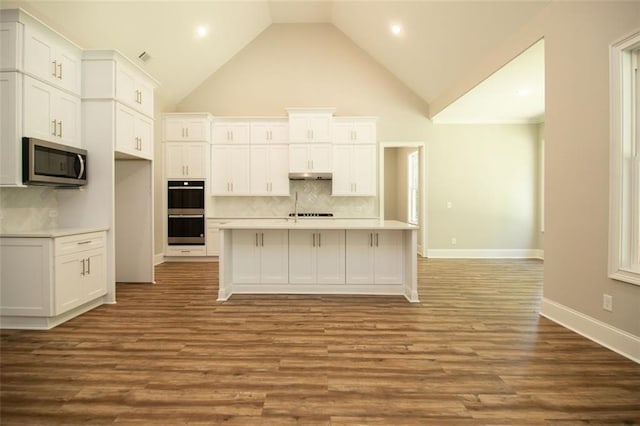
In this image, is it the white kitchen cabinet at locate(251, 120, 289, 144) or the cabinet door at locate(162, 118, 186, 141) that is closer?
the cabinet door at locate(162, 118, 186, 141)

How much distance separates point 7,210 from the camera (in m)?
3.21

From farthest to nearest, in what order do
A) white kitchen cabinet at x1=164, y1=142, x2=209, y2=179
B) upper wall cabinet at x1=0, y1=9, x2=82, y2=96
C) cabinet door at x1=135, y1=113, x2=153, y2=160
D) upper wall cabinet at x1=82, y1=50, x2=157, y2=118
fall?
white kitchen cabinet at x1=164, y1=142, x2=209, y2=179 → cabinet door at x1=135, y1=113, x2=153, y2=160 → upper wall cabinet at x1=82, y1=50, x2=157, y2=118 → upper wall cabinet at x1=0, y1=9, x2=82, y2=96

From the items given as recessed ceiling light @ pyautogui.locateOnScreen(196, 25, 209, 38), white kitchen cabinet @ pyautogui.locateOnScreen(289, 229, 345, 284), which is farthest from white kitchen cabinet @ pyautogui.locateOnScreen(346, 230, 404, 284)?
recessed ceiling light @ pyautogui.locateOnScreen(196, 25, 209, 38)

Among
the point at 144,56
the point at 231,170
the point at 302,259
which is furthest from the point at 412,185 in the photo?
the point at 144,56

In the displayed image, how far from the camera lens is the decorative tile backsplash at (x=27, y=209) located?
3.20 meters

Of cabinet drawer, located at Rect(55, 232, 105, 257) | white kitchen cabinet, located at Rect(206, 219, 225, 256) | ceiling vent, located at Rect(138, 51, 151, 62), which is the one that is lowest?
white kitchen cabinet, located at Rect(206, 219, 225, 256)

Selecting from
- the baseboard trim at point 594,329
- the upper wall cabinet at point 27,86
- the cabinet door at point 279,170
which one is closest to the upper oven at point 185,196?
the cabinet door at point 279,170

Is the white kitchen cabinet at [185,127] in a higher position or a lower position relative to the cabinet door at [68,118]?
higher

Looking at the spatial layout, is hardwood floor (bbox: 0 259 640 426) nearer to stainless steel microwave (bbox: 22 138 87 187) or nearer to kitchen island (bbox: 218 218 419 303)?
kitchen island (bbox: 218 218 419 303)

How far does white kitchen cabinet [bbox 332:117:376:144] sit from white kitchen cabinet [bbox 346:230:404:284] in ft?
9.80

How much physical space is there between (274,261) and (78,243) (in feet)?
6.70

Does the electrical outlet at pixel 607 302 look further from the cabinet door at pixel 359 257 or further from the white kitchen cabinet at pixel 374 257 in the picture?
the cabinet door at pixel 359 257

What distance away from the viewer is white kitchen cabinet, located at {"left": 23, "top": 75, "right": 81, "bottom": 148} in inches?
118

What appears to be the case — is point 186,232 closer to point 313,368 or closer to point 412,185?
point 313,368
